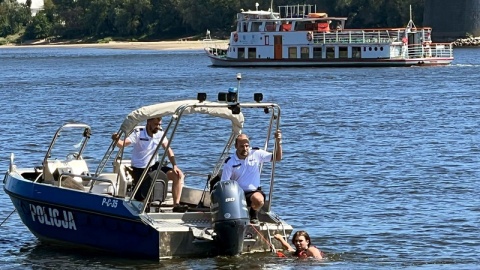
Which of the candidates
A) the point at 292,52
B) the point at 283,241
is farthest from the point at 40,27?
the point at 283,241

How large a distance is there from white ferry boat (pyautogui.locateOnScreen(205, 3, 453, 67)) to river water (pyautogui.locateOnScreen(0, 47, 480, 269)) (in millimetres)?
4145

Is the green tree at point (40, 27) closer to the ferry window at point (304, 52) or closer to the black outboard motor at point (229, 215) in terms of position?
the ferry window at point (304, 52)

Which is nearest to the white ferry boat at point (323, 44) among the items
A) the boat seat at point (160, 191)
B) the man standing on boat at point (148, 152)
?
the man standing on boat at point (148, 152)

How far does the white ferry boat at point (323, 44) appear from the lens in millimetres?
76500

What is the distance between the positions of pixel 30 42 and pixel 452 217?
16047cm

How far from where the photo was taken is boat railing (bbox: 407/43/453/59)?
3063 inches

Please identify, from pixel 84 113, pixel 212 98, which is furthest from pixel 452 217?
pixel 212 98

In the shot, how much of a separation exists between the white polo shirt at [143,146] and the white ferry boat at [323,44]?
59625 millimetres

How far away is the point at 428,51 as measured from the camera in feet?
258

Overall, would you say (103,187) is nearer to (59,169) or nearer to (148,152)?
(59,169)

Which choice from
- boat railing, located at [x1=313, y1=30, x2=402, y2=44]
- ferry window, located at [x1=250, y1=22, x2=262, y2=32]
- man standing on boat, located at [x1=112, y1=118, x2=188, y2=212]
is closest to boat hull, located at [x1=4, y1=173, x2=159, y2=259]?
man standing on boat, located at [x1=112, y1=118, x2=188, y2=212]

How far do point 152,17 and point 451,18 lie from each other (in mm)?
48186

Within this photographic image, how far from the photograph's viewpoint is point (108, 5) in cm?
16225

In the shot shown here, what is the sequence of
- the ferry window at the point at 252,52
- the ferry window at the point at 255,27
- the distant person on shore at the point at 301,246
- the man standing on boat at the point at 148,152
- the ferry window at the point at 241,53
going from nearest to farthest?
the distant person on shore at the point at 301,246, the man standing on boat at the point at 148,152, the ferry window at the point at 255,27, the ferry window at the point at 252,52, the ferry window at the point at 241,53
